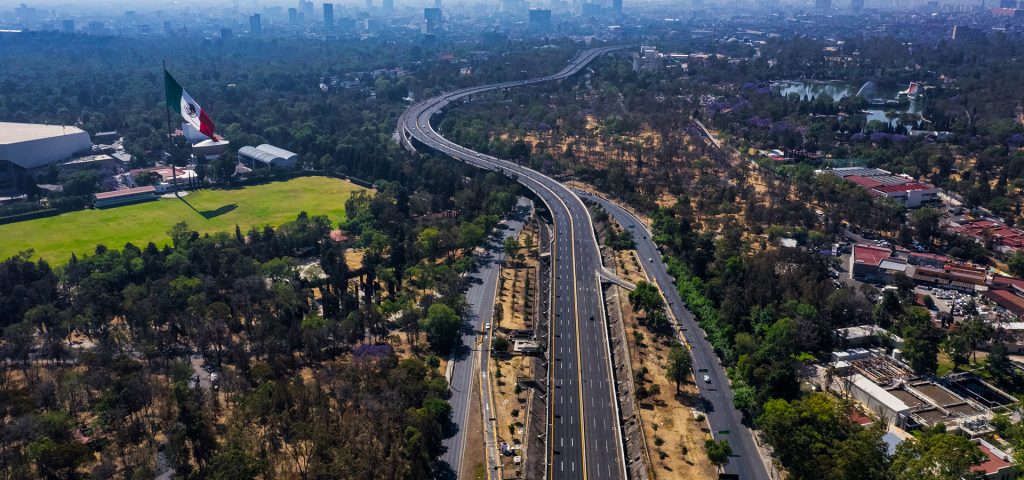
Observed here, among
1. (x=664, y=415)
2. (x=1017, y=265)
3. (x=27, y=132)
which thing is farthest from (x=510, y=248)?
(x=27, y=132)

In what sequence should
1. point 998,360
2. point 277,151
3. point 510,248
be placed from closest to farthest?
point 998,360
point 510,248
point 277,151

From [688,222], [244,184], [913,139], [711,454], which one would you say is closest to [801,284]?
[688,222]

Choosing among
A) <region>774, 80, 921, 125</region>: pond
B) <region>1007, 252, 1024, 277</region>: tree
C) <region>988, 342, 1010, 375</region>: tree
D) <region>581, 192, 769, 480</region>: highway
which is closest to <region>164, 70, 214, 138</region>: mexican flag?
<region>581, 192, 769, 480</region>: highway

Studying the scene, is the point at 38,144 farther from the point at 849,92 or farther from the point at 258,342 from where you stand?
the point at 849,92

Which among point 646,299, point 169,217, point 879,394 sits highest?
point 646,299

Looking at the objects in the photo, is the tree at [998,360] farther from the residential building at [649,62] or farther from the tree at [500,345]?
the residential building at [649,62]

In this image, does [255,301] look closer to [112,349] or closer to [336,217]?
[112,349]

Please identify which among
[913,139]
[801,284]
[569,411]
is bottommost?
[569,411]
